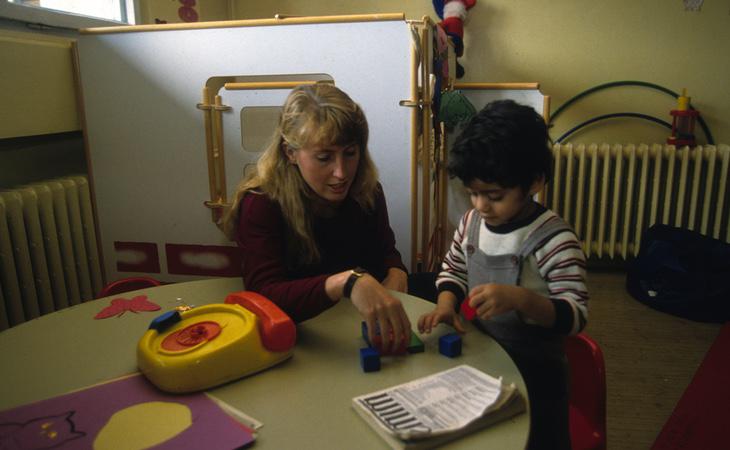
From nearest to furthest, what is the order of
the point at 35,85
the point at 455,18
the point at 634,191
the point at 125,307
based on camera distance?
1. the point at 125,307
2. the point at 35,85
3. the point at 455,18
4. the point at 634,191

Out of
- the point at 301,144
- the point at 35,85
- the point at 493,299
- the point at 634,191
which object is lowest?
the point at 634,191

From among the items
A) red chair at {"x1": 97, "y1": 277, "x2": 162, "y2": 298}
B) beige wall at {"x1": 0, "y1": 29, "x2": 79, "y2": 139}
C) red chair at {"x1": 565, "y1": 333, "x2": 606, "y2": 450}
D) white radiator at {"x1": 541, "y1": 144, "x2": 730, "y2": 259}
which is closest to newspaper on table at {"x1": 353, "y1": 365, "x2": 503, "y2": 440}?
red chair at {"x1": 565, "y1": 333, "x2": 606, "y2": 450}

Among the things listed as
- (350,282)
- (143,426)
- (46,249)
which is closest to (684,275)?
(350,282)

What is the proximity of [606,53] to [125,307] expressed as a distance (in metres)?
2.68

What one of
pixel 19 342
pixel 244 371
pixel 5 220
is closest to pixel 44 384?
pixel 19 342

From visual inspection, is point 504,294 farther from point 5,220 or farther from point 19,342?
point 5,220

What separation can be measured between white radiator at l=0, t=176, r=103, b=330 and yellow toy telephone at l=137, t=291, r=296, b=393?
1.13 meters

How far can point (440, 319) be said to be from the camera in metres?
0.94

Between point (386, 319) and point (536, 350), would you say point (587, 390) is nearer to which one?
point (536, 350)

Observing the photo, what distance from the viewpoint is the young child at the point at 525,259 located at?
89cm

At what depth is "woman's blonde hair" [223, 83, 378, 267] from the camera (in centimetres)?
108

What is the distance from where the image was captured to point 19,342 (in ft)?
2.89

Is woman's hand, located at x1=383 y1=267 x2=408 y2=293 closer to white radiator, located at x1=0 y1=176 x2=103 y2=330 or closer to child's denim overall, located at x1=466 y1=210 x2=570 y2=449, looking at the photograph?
child's denim overall, located at x1=466 y1=210 x2=570 y2=449

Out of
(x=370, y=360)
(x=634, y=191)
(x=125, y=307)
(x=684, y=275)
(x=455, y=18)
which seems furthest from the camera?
(x=634, y=191)
